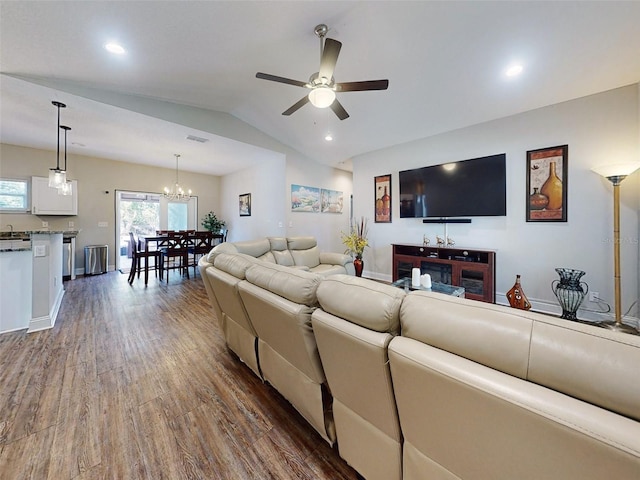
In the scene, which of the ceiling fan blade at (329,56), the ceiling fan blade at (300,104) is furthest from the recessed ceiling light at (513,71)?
the ceiling fan blade at (300,104)

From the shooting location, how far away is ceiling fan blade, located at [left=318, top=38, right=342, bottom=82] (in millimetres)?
1948

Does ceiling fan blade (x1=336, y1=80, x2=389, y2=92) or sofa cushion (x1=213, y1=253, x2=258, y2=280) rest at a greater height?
ceiling fan blade (x1=336, y1=80, x2=389, y2=92)

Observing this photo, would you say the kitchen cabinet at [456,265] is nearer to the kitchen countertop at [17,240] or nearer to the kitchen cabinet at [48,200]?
the kitchen countertop at [17,240]

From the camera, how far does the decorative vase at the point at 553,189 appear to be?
10.7 feet

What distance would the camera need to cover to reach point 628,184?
9.37 feet

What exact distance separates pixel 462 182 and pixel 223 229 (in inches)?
256

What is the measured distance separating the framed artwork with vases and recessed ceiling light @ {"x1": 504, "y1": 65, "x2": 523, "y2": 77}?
1.13m

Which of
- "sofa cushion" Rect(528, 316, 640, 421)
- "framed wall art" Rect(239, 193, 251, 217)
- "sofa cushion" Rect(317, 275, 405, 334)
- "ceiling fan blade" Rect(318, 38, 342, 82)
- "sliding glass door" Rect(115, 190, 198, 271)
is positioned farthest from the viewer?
"framed wall art" Rect(239, 193, 251, 217)

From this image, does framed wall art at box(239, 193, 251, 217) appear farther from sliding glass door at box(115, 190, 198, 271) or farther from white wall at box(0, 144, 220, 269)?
white wall at box(0, 144, 220, 269)

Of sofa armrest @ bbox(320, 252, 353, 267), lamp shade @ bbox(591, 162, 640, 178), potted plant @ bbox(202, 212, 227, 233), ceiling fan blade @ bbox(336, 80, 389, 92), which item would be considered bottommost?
sofa armrest @ bbox(320, 252, 353, 267)

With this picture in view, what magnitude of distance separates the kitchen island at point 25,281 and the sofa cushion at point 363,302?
3476 millimetres

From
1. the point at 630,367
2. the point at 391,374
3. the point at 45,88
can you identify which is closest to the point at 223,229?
the point at 45,88

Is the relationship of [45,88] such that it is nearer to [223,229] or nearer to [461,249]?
[223,229]

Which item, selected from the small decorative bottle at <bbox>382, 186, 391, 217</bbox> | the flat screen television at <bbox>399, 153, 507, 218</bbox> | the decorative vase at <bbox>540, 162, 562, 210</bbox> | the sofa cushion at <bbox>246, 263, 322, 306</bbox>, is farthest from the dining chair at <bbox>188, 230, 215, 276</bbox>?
the decorative vase at <bbox>540, 162, 562, 210</bbox>
